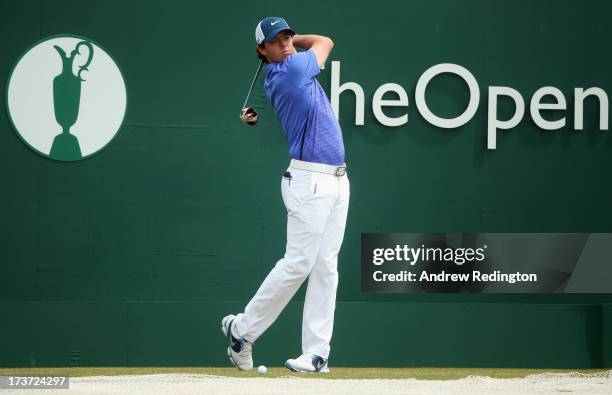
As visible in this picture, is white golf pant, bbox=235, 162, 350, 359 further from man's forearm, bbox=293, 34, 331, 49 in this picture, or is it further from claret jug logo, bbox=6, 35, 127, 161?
claret jug logo, bbox=6, 35, 127, 161

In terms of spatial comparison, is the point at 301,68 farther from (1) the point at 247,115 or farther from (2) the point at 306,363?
(2) the point at 306,363

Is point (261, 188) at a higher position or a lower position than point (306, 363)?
higher

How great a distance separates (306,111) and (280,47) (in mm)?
381

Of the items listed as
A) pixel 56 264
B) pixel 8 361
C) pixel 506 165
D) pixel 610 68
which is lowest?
pixel 8 361

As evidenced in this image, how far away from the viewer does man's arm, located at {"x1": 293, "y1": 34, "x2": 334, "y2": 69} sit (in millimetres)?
6480

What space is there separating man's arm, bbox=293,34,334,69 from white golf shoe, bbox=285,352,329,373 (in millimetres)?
1516

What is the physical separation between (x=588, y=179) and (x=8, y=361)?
3910 millimetres

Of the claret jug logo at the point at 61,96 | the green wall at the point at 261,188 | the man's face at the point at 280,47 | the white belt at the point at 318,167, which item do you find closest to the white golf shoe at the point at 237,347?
the white belt at the point at 318,167

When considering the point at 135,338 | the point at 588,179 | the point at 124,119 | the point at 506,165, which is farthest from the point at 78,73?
the point at 588,179

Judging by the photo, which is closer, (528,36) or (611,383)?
(611,383)

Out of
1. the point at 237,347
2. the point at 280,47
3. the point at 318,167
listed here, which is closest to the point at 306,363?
the point at 237,347

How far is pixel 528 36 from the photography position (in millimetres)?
8078

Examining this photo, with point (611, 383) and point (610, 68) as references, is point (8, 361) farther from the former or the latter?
point (610, 68)

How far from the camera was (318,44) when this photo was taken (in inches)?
259
